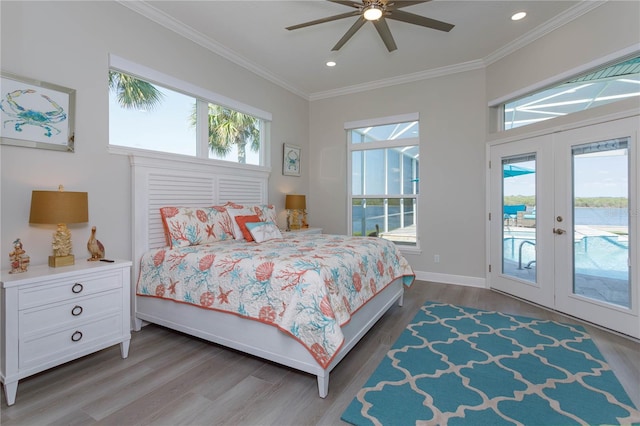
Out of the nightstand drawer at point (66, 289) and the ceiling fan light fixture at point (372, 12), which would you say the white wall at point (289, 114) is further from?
the ceiling fan light fixture at point (372, 12)

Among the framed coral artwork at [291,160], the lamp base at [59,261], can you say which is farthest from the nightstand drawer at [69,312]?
the framed coral artwork at [291,160]

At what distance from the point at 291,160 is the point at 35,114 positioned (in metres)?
3.24

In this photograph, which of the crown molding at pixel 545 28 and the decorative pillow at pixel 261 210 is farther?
the decorative pillow at pixel 261 210

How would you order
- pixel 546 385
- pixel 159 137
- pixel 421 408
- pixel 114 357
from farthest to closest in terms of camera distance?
1. pixel 159 137
2. pixel 114 357
3. pixel 546 385
4. pixel 421 408

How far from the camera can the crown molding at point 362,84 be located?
2947mm

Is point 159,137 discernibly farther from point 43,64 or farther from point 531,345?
point 531,345

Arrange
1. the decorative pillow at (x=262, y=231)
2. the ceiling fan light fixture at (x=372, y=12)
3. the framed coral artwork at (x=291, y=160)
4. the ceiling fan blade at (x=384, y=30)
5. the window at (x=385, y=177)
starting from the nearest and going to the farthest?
the ceiling fan light fixture at (x=372, y=12), the ceiling fan blade at (x=384, y=30), the decorative pillow at (x=262, y=231), the window at (x=385, y=177), the framed coral artwork at (x=291, y=160)

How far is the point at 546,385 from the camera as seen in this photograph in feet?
6.51

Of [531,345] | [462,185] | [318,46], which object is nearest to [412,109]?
[462,185]

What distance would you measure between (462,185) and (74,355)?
453 centimetres

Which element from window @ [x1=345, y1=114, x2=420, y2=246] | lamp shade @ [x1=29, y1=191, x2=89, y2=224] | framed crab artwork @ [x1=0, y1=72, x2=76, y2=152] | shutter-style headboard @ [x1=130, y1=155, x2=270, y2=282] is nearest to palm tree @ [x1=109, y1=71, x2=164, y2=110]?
framed crab artwork @ [x1=0, y1=72, x2=76, y2=152]

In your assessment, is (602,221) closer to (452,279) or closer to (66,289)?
(452,279)

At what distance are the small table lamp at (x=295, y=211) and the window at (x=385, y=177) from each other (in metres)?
0.84

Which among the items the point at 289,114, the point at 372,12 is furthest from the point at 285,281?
the point at 289,114
